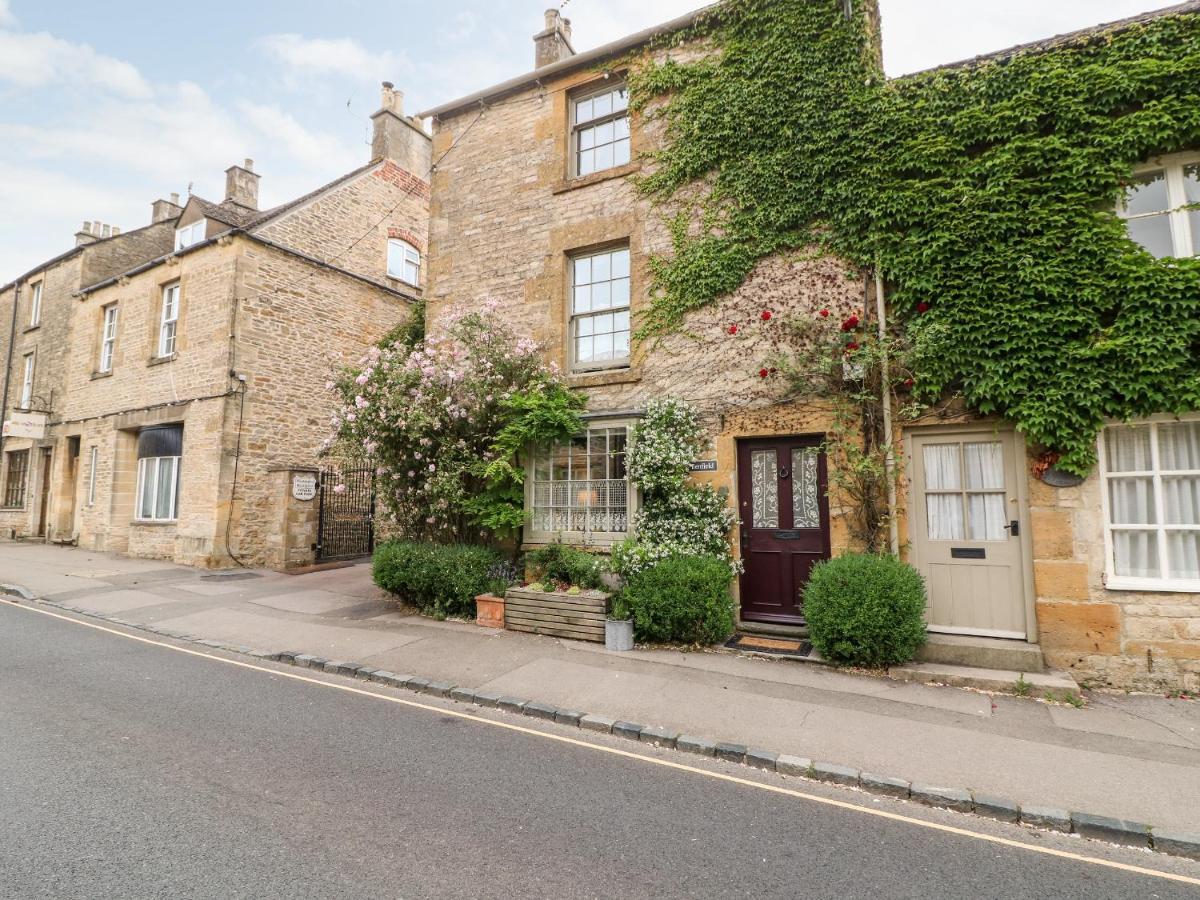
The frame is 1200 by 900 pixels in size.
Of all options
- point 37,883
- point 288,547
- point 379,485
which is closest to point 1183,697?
point 37,883

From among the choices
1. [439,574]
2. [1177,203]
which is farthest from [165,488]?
[1177,203]

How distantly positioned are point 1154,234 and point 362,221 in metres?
18.4

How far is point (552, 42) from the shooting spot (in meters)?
11.5

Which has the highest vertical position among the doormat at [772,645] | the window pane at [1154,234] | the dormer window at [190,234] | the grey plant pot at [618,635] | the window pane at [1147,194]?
the dormer window at [190,234]

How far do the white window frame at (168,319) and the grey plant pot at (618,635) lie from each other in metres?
15.4

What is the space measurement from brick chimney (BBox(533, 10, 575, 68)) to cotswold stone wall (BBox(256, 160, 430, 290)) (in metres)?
8.53

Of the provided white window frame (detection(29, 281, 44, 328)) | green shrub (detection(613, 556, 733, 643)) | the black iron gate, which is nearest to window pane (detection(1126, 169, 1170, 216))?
green shrub (detection(613, 556, 733, 643))

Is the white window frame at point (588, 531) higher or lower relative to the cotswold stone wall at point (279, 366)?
lower

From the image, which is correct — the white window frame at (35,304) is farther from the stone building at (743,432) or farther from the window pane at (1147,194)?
the window pane at (1147,194)

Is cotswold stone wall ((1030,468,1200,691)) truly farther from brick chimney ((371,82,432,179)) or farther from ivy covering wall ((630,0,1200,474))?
brick chimney ((371,82,432,179))

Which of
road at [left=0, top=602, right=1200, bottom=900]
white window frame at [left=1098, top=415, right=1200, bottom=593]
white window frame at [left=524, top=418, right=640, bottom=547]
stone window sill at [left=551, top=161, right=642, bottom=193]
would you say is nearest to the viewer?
Answer: road at [left=0, top=602, right=1200, bottom=900]

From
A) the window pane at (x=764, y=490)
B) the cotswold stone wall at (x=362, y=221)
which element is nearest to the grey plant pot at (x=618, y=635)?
the window pane at (x=764, y=490)

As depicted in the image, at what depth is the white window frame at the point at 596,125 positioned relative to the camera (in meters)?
10.2

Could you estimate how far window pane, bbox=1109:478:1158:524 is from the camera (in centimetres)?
647
